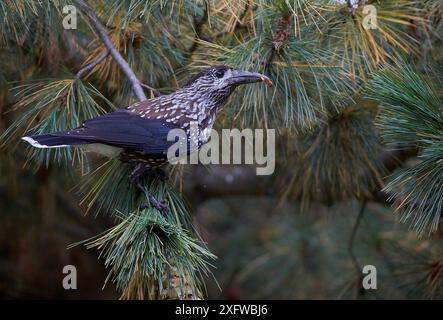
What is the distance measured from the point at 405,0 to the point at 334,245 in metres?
2.63

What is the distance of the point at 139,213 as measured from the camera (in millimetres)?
2732

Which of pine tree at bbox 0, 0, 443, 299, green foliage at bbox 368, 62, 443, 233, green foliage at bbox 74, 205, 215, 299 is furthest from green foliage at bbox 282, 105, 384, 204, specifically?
green foliage at bbox 74, 205, 215, 299

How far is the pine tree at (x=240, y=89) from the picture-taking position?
2.56 meters

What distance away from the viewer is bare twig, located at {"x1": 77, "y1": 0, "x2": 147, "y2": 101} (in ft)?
9.86

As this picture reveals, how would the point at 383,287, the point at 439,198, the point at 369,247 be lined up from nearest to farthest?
the point at 439,198
the point at 383,287
the point at 369,247

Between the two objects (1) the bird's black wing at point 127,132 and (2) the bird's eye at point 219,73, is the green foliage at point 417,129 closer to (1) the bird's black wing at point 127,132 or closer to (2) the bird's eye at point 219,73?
(2) the bird's eye at point 219,73

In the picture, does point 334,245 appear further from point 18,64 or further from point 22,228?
point 18,64

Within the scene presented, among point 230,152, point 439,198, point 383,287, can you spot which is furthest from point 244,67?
point 383,287

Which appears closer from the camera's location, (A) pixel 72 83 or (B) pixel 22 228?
(A) pixel 72 83

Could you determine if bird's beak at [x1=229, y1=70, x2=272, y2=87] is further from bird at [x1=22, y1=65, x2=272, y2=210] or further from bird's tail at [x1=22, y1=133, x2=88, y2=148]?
bird's tail at [x1=22, y1=133, x2=88, y2=148]

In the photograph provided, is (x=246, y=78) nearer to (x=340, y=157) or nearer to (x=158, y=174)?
(x=158, y=174)

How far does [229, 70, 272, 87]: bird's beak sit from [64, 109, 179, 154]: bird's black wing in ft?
1.20

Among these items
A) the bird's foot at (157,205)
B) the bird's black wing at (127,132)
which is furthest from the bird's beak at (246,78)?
the bird's foot at (157,205)

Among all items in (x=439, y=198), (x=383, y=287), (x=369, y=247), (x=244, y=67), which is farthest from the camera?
(x=369, y=247)
